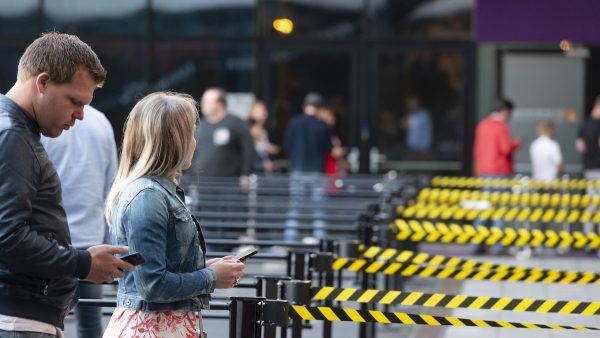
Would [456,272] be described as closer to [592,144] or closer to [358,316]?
[358,316]

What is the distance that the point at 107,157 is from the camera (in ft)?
24.7

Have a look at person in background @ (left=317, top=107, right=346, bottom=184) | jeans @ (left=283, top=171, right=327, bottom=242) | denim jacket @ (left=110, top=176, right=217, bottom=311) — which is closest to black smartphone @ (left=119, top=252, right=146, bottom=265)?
denim jacket @ (left=110, top=176, right=217, bottom=311)

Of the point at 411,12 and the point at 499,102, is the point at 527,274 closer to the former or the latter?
the point at 499,102

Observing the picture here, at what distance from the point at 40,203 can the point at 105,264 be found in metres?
0.30

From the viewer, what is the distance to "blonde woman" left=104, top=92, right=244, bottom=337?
4785 millimetres

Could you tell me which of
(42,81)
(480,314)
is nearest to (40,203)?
(42,81)

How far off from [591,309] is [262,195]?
9.60 meters

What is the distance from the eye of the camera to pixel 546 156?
18484mm

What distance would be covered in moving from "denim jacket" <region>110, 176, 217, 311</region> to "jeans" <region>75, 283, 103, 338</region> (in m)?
2.37

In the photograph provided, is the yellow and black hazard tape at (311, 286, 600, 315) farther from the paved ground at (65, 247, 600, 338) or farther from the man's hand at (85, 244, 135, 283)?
the paved ground at (65, 247, 600, 338)

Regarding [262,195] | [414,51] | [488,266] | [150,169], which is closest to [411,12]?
[414,51]

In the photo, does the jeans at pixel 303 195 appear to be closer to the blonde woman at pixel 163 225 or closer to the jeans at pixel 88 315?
the jeans at pixel 88 315

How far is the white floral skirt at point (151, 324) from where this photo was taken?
488cm

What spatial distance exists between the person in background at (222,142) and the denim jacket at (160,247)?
10049 millimetres
